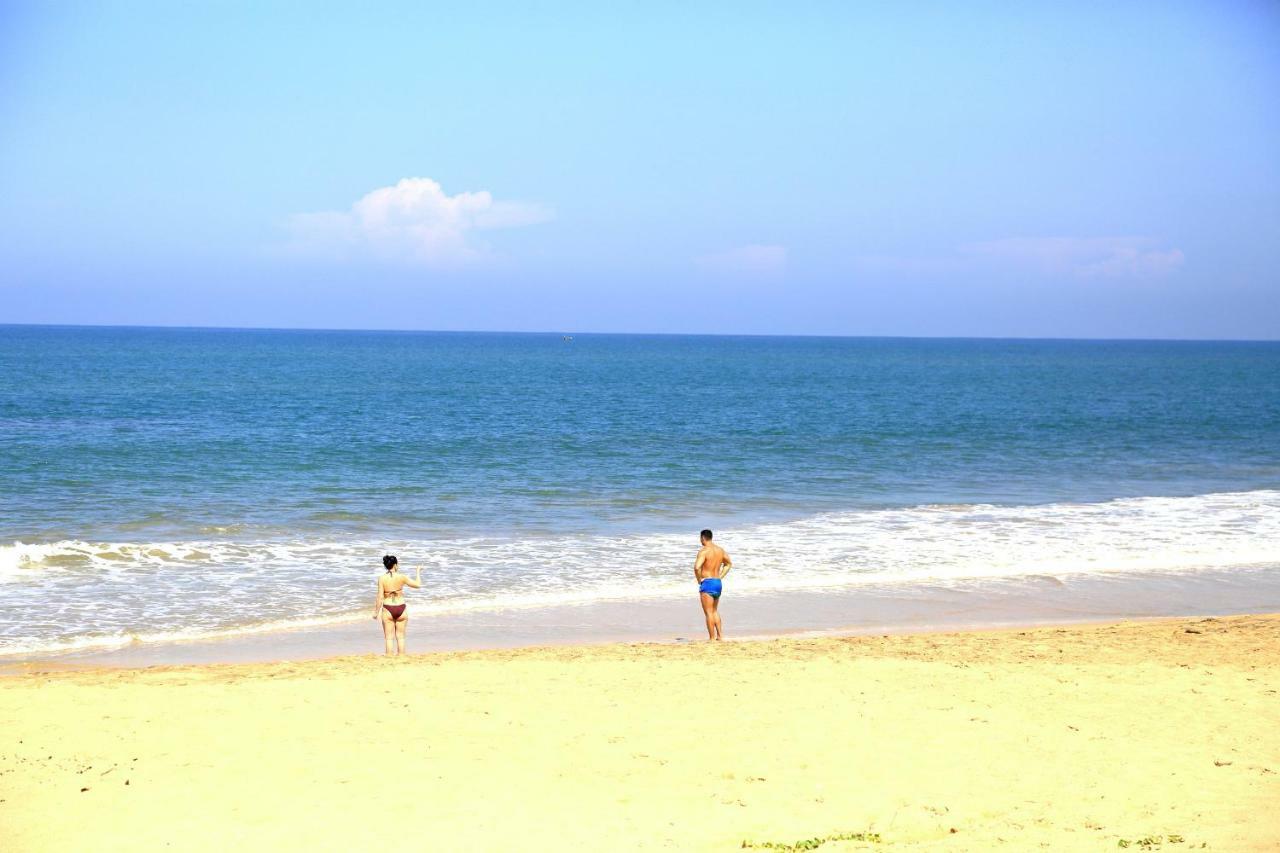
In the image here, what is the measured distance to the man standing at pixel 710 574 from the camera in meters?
13.5

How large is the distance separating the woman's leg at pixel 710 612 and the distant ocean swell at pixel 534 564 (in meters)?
3.00

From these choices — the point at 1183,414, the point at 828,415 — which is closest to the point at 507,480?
the point at 828,415

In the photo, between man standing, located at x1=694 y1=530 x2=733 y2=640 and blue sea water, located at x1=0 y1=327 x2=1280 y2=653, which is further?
blue sea water, located at x1=0 y1=327 x2=1280 y2=653

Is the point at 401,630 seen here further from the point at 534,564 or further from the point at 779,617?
the point at 534,564

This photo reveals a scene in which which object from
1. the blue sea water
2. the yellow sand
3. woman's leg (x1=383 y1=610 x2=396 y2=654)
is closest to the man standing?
the yellow sand

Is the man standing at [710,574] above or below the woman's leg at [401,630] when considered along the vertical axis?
above

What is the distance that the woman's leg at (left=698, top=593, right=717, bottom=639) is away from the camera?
13.6m

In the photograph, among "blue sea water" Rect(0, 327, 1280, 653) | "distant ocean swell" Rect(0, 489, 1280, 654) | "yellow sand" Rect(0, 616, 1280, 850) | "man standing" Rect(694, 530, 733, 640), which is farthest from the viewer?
"blue sea water" Rect(0, 327, 1280, 653)

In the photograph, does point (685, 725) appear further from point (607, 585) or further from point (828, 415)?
point (828, 415)

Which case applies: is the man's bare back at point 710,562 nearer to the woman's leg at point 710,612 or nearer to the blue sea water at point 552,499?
the woman's leg at point 710,612

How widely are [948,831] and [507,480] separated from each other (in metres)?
20.9

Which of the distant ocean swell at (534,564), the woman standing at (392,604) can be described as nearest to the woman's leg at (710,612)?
the distant ocean swell at (534,564)

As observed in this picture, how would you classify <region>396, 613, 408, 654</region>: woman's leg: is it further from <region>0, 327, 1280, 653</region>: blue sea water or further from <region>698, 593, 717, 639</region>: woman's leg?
<region>698, 593, 717, 639</region>: woman's leg

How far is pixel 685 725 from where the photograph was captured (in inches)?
385
